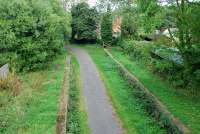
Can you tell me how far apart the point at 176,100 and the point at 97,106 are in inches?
151

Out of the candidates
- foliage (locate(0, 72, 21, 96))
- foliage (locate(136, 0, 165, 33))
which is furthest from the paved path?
foliage (locate(136, 0, 165, 33))

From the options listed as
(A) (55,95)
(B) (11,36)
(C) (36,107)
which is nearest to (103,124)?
(C) (36,107)

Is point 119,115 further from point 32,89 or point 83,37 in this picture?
point 83,37

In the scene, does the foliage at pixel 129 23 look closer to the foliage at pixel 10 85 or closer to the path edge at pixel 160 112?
the path edge at pixel 160 112

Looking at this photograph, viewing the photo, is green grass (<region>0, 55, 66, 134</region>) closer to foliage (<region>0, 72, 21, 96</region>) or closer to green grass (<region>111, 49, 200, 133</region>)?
foliage (<region>0, 72, 21, 96</region>)

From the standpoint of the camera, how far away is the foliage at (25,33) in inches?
1072

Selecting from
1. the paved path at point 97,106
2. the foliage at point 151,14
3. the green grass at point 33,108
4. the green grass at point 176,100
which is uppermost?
the foliage at point 151,14

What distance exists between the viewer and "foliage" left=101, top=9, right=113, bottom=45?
174 ft

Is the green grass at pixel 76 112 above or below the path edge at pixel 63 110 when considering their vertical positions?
below

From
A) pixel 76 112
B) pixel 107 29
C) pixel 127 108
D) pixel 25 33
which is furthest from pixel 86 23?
pixel 76 112

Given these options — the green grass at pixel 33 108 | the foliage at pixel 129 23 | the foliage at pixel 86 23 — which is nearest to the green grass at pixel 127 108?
the green grass at pixel 33 108

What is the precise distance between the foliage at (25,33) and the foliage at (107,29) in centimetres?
2224

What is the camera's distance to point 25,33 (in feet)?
95.0

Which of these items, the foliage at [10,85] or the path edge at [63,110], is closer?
the path edge at [63,110]
